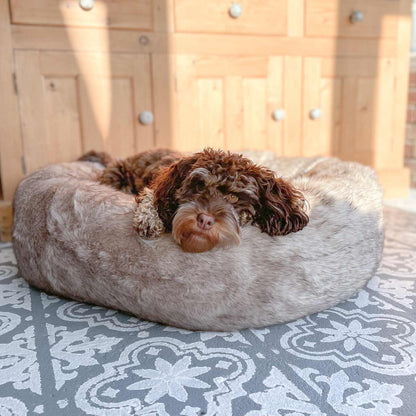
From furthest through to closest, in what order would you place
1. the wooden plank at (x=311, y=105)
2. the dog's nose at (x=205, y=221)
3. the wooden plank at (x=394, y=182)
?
the wooden plank at (x=394, y=182)
the wooden plank at (x=311, y=105)
the dog's nose at (x=205, y=221)

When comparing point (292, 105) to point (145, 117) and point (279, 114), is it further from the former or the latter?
point (145, 117)

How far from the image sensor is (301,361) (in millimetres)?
1551

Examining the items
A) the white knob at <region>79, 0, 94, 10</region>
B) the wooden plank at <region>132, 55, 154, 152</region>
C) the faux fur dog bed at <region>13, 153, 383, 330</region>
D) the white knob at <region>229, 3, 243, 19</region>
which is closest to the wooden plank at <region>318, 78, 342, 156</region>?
the white knob at <region>229, 3, 243, 19</region>

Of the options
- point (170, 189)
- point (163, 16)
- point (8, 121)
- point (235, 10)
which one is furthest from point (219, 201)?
point (235, 10)

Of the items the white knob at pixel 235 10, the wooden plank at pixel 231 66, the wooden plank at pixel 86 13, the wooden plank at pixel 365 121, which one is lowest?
the wooden plank at pixel 365 121

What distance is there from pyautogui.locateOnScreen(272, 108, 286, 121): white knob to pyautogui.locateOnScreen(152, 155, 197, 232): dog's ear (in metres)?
2.20

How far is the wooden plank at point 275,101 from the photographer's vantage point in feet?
12.3

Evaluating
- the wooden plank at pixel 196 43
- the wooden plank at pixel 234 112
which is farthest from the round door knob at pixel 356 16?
the wooden plank at pixel 234 112

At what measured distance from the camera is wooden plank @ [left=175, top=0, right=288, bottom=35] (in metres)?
3.38

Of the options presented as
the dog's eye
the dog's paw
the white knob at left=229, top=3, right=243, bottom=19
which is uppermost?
the white knob at left=229, top=3, right=243, bottom=19

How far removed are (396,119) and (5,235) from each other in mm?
3694

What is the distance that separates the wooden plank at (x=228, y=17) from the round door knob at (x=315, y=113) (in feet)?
2.35

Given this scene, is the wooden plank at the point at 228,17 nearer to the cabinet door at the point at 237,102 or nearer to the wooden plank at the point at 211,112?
the cabinet door at the point at 237,102

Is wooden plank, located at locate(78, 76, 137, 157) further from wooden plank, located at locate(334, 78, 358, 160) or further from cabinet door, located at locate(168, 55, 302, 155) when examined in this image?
wooden plank, located at locate(334, 78, 358, 160)
